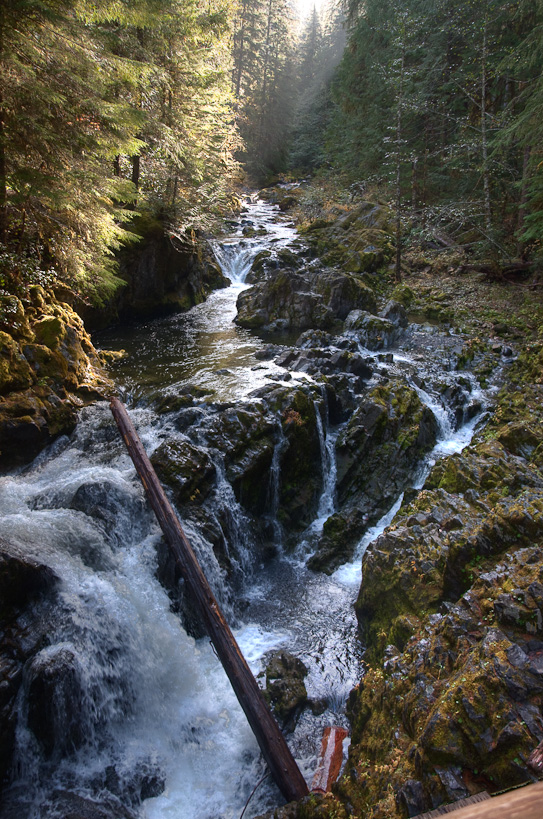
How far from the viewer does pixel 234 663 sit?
211 inches

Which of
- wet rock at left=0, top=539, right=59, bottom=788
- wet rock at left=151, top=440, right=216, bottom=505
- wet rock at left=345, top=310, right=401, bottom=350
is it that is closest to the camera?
wet rock at left=0, top=539, right=59, bottom=788

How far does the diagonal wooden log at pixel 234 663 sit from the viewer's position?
4.91 m

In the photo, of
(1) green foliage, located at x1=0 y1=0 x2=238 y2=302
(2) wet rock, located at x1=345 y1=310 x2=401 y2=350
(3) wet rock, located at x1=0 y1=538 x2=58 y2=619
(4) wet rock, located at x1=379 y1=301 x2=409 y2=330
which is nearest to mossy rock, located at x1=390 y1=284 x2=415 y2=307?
(4) wet rock, located at x1=379 y1=301 x2=409 y2=330

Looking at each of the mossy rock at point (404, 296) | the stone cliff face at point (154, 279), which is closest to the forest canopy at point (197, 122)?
the stone cliff face at point (154, 279)

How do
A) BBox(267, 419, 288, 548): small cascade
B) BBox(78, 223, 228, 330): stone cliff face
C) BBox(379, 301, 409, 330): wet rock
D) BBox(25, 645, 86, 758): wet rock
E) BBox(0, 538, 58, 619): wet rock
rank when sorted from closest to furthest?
BBox(25, 645, 86, 758): wet rock, BBox(0, 538, 58, 619): wet rock, BBox(267, 419, 288, 548): small cascade, BBox(78, 223, 228, 330): stone cliff face, BBox(379, 301, 409, 330): wet rock

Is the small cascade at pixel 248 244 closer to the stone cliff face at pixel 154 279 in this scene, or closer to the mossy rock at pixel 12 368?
the stone cliff face at pixel 154 279

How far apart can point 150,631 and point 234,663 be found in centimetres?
180

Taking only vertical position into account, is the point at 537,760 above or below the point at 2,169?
below

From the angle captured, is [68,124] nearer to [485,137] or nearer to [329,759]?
[329,759]

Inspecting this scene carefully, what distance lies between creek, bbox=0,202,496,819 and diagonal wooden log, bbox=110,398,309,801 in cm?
49

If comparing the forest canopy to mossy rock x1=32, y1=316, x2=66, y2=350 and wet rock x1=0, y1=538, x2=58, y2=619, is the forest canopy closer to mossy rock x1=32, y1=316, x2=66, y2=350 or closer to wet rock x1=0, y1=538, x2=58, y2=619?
mossy rock x1=32, y1=316, x2=66, y2=350

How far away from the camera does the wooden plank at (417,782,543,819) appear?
38.6 inches

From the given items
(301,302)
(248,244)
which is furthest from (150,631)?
(248,244)

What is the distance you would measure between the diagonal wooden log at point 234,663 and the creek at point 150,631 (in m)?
0.49
